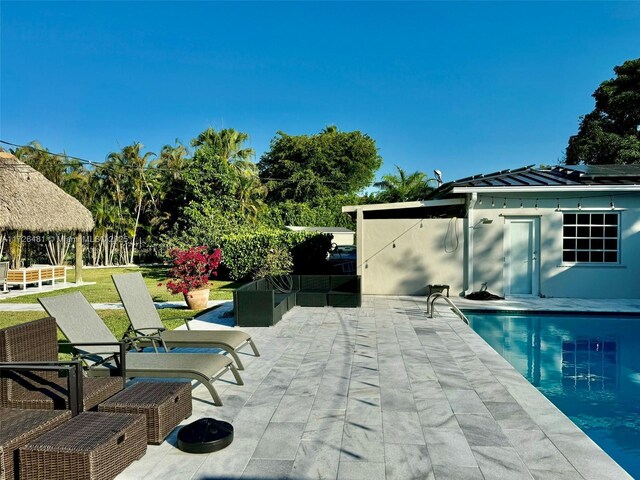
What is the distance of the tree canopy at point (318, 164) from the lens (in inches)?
1577

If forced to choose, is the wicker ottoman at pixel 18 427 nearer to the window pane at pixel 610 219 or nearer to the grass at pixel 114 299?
the grass at pixel 114 299

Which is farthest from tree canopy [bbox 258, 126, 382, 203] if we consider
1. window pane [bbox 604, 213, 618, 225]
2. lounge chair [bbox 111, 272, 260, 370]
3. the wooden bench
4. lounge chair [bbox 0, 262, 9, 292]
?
lounge chair [bbox 111, 272, 260, 370]

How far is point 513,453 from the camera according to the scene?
138 inches

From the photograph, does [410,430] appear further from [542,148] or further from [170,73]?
[542,148]

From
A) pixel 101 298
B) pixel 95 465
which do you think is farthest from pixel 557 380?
pixel 101 298

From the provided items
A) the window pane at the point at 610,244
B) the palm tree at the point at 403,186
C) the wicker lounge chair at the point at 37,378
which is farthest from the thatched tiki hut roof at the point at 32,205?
the palm tree at the point at 403,186

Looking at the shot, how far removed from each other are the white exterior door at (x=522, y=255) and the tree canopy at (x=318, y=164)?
89.5 ft

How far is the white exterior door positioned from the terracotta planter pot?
28.4 ft

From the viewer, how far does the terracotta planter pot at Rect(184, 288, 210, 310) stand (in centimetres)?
1106

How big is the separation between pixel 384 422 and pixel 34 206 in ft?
59.7

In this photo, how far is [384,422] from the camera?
13.6ft

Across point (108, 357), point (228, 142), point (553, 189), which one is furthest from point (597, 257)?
point (228, 142)

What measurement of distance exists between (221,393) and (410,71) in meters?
25.7

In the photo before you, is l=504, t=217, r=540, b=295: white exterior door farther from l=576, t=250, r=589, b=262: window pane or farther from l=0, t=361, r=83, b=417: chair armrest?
l=0, t=361, r=83, b=417: chair armrest
